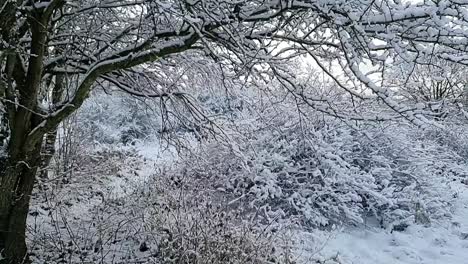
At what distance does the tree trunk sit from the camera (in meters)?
3.83

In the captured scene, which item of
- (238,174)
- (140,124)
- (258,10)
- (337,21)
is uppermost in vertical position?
(140,124)

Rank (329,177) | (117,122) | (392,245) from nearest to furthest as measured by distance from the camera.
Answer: (392,245) < (329,177) < (117,122)

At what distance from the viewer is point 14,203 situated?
396cm

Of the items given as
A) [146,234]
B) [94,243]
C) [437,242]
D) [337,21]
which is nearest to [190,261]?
[146,234]

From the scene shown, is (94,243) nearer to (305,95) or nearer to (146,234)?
(146,234)

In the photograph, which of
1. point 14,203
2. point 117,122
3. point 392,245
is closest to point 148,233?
point 14,203

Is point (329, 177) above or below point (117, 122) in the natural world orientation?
below

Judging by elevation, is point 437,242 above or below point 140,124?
below

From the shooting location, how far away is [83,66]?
4.34 meters

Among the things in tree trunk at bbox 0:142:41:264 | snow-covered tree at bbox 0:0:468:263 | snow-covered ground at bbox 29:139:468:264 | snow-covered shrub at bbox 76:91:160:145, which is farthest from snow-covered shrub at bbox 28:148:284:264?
snow-covered shrub at bbox 76:91:160:145

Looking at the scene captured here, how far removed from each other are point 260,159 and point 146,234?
2417mm

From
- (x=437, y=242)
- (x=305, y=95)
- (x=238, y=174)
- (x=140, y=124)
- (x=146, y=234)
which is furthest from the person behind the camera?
(x=140, y=124)

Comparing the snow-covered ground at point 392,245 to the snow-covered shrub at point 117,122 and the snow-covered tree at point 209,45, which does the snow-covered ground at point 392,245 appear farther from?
the snow-covered shrub at point 117,122

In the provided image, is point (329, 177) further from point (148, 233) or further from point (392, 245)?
point (148, 233)
